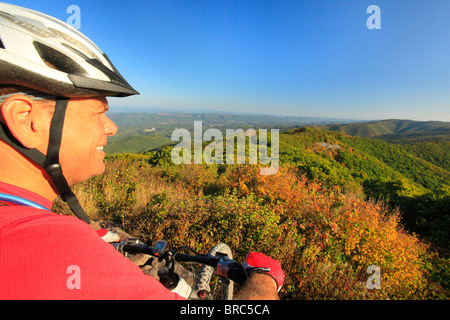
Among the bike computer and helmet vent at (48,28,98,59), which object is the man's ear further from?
the bike computer

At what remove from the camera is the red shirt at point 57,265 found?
56 cm

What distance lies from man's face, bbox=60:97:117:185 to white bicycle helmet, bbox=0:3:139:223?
0.04 meters

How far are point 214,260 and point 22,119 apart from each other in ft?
4.98

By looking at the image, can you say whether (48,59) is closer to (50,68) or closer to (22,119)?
(50,68)

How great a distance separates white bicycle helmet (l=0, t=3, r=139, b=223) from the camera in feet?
3.37

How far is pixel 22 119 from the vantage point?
3.21 feet

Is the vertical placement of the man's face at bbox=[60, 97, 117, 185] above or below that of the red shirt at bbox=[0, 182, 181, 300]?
above

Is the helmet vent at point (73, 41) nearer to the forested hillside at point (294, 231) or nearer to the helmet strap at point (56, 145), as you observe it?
the helmet strap at point (56, 145)

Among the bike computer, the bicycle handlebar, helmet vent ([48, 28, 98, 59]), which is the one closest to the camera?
the bicycle handlebar

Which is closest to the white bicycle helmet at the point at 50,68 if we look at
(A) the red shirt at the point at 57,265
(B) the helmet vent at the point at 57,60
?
(B) the helmet vent at the point at 57,60

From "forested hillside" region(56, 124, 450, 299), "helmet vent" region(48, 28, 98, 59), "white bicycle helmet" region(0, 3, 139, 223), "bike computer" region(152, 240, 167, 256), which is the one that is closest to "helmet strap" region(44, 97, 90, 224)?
"white bicycle helmet" region(0, 3, 139, 223)

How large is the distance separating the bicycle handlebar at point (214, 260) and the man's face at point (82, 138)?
835 mm
